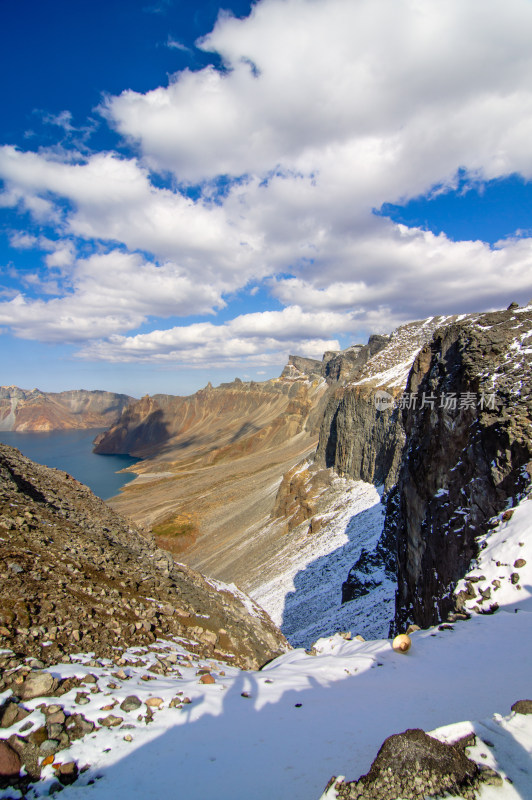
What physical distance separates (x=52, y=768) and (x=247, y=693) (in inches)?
124

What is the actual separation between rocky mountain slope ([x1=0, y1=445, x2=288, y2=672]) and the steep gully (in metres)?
7.06

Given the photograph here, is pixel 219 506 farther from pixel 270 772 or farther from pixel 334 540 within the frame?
pixel 270 772

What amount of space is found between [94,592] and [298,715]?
6662mm

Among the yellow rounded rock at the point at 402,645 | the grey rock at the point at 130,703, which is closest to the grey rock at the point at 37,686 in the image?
the grey rock at the point at 130,703

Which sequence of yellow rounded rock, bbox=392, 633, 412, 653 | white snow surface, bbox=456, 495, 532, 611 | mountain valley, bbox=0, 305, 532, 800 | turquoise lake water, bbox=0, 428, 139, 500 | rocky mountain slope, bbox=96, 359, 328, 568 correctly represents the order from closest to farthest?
mountain valley, bbox=0, 305, 532, 800, yellow rounded rock, bbox=392, 633, 412, 653, white snow surface, bbox=456, 495, 532, 611, rocky mountain slope, bbox=96, 359, 328, 568, turquoise lake water, bbox=0, 428, 139, 500

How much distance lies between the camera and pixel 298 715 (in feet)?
18.2

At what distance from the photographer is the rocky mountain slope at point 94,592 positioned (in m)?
7.55

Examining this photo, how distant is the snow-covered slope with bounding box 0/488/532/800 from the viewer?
13.6ft

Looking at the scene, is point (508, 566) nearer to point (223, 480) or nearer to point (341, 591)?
point (341, 591)

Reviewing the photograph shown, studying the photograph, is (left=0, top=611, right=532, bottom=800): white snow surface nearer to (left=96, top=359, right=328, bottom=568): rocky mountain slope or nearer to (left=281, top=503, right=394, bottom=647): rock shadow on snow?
(left=281, top=503, right=394, bottom=647): rock shadow on snow

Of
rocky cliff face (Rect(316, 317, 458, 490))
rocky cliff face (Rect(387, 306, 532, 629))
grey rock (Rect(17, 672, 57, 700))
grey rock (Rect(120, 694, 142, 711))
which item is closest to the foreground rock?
grey rock (Rect(120, 694, 142, 711))

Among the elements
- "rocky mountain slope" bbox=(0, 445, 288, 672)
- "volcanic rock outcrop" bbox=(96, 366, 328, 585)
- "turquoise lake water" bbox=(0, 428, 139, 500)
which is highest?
"rocky mountain slope" bbox=(0, 445, 288, 672)

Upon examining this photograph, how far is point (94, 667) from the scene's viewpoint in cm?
674

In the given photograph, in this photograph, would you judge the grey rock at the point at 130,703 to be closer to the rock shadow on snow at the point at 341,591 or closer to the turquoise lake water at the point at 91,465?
the rock shadow on snow at the point at 341,591
